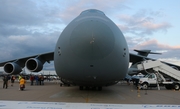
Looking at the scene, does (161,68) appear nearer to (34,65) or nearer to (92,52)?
(34,65)

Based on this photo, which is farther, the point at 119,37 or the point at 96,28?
the point at 119,37

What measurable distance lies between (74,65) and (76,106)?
2.21 metres

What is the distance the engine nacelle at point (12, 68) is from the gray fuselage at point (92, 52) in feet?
42.8

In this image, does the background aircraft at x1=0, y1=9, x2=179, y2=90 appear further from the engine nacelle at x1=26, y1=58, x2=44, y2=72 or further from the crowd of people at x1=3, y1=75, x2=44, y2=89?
the engine nacelle at x1=26, y1=58, x2=44, y2=72

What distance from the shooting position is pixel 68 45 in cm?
707

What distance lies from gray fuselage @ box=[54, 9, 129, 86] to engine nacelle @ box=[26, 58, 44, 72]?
411 inches

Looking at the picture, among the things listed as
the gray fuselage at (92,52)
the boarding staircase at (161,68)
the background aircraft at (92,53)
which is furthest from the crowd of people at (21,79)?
the boarding staircase at (161,68)

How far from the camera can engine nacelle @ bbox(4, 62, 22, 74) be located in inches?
758

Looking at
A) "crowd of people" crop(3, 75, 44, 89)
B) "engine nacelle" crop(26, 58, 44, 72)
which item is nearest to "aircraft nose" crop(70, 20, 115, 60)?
"crowd of people" crop(3, 75, 44, 89)

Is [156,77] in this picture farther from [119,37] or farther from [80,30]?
[80,30]

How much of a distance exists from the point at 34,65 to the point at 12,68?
295 centimetres

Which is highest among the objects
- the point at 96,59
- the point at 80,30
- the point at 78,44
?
the point at 80,30

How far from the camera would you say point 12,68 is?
19.8 metres

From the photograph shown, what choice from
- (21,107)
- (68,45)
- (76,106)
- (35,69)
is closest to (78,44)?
(68,45)
